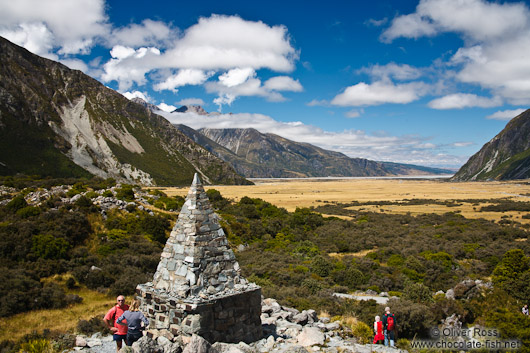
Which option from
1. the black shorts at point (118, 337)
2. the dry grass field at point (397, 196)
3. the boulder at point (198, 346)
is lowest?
the dry grass field at point (397, 196)

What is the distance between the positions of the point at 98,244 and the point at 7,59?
14171 cm

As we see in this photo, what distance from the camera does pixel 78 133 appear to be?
131750mm

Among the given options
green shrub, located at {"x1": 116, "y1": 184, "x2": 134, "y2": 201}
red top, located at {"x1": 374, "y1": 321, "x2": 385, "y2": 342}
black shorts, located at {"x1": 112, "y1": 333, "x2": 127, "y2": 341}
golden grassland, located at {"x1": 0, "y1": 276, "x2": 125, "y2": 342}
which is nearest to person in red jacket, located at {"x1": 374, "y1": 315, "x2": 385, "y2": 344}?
red top, located at {"x1": 374, "y1": 321, "x2": 385, "y2": 342}

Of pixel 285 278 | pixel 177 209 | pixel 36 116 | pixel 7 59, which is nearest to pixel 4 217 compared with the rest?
pixel 177 209

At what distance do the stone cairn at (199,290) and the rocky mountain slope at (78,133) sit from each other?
→ 10049 centimetres

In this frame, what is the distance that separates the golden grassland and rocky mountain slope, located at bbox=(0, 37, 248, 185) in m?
89.5

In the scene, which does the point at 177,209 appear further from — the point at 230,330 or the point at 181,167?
the point at 181,167

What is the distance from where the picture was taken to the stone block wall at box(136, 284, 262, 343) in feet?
20.1

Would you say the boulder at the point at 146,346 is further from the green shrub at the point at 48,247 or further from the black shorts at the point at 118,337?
the green shrub at the point at 48,247

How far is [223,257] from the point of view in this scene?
22.9 feet

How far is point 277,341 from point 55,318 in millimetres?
11636

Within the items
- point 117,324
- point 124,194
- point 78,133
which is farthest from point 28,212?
point 78,133

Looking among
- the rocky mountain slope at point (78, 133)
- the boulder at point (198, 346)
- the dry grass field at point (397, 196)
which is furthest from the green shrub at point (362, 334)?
the rocky mountain slope at point (78, 133)

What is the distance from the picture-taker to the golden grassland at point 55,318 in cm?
1217
